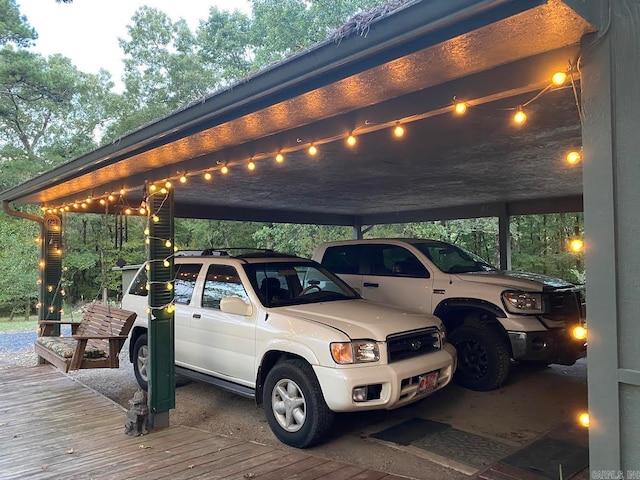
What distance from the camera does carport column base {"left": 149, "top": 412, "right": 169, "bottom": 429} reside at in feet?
14.9

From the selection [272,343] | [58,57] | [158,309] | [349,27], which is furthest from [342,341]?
[58,57]

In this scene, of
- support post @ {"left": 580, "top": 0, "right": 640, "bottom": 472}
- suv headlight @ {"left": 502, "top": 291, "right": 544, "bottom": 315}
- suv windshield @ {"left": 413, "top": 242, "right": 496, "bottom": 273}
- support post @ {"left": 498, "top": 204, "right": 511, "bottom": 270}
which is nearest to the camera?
support post @ {"left": 580, "top": 0, "right": 640, "bottom": 472}

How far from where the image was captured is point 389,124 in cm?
315

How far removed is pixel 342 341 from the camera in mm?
3857

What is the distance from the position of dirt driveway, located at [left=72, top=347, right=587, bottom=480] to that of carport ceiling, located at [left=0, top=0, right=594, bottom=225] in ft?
8.95

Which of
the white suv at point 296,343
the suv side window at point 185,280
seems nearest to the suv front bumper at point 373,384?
the white suv at point 296,343

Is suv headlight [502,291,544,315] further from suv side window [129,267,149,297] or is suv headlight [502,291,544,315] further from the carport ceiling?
suv side window [129,267,149,297]

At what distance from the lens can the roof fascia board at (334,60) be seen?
2012mm

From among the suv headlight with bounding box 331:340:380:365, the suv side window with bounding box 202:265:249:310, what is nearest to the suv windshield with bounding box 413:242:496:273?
the suv headlight with bounding box 331:340:380:365

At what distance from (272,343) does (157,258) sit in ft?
5.15

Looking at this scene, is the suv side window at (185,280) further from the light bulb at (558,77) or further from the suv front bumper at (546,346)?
the light bulb at (558,77)

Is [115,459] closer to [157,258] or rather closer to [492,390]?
[157,258]

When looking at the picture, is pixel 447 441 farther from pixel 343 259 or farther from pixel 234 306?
pixel 343 259

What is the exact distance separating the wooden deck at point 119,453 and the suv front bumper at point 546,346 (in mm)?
2808
